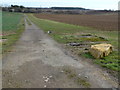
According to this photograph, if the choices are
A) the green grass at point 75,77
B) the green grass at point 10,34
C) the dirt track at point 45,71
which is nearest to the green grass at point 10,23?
the green grass at point 10,34

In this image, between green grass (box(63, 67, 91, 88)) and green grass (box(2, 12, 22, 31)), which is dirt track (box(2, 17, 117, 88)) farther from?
green grass (box(2, 12, 22, 31))

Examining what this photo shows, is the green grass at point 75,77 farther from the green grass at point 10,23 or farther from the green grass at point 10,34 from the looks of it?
the green grass at point 10,23

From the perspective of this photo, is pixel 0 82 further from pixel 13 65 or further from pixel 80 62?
pixel 80 62

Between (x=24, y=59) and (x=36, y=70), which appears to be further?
(x=24, y=59)

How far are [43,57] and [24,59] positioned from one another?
1.22 meters

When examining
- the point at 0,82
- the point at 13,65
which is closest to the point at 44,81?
the point at 0,82

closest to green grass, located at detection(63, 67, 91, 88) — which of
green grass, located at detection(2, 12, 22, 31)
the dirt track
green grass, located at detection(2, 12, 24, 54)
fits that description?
the dirt track

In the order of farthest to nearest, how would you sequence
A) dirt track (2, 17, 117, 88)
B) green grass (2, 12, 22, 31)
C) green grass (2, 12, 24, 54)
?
green grass (2, 12, 22, 31), green grass (2, 12, 24, 54), dirt track (2, 17, 117, 88)

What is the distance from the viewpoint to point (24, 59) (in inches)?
382

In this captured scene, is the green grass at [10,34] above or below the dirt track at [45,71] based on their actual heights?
above

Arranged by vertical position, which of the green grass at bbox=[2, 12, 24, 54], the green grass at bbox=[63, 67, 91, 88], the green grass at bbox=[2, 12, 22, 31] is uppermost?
the green grass at bbox=[2, 12, 22, 31]

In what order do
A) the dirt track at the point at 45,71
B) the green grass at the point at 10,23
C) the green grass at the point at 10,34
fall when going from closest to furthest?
1. the dirt track at the point at 45,71
2. the green grass at the point at 10,34
3. the green grass at the point at 10,23

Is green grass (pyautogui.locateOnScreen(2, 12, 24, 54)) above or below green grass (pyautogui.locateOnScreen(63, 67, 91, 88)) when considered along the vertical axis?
above

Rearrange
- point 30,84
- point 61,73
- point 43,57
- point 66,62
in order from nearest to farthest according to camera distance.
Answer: point 30,84 → point 61,73 → point 66,62 → point 43,57
